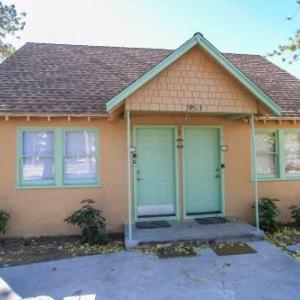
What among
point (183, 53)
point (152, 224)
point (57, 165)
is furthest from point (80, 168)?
point (183, 53)

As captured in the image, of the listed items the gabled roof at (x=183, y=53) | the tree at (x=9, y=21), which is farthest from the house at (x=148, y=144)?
the tree at (x=9, y=21)

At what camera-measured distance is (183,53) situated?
6.38 meters

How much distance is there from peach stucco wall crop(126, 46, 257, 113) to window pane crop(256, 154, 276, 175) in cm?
227

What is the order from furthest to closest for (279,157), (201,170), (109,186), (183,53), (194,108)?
1. (279,157)
2. (201,170)
3. (109,186)
4. (194,108)
5. (183,53)

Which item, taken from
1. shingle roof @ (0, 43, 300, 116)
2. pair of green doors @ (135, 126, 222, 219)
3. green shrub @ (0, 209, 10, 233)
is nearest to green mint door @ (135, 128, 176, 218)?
pair of green doors @ (135, 126, 222, 219)

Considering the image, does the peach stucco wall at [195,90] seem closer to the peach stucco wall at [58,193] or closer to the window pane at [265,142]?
the peach stucco wall at [58,193]

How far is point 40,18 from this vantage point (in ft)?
47.6

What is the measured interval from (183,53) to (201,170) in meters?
3.37

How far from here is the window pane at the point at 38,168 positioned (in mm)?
7520

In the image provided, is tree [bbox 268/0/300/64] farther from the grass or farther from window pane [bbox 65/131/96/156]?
window pane [bbox 65/131/96/156]

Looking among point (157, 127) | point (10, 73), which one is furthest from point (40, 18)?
point (157, 127)

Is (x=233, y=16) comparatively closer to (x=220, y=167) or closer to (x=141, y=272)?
(x=220, y=167)

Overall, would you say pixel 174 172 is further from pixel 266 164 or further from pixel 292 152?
pixel 292 152

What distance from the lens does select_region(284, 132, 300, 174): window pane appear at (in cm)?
870
